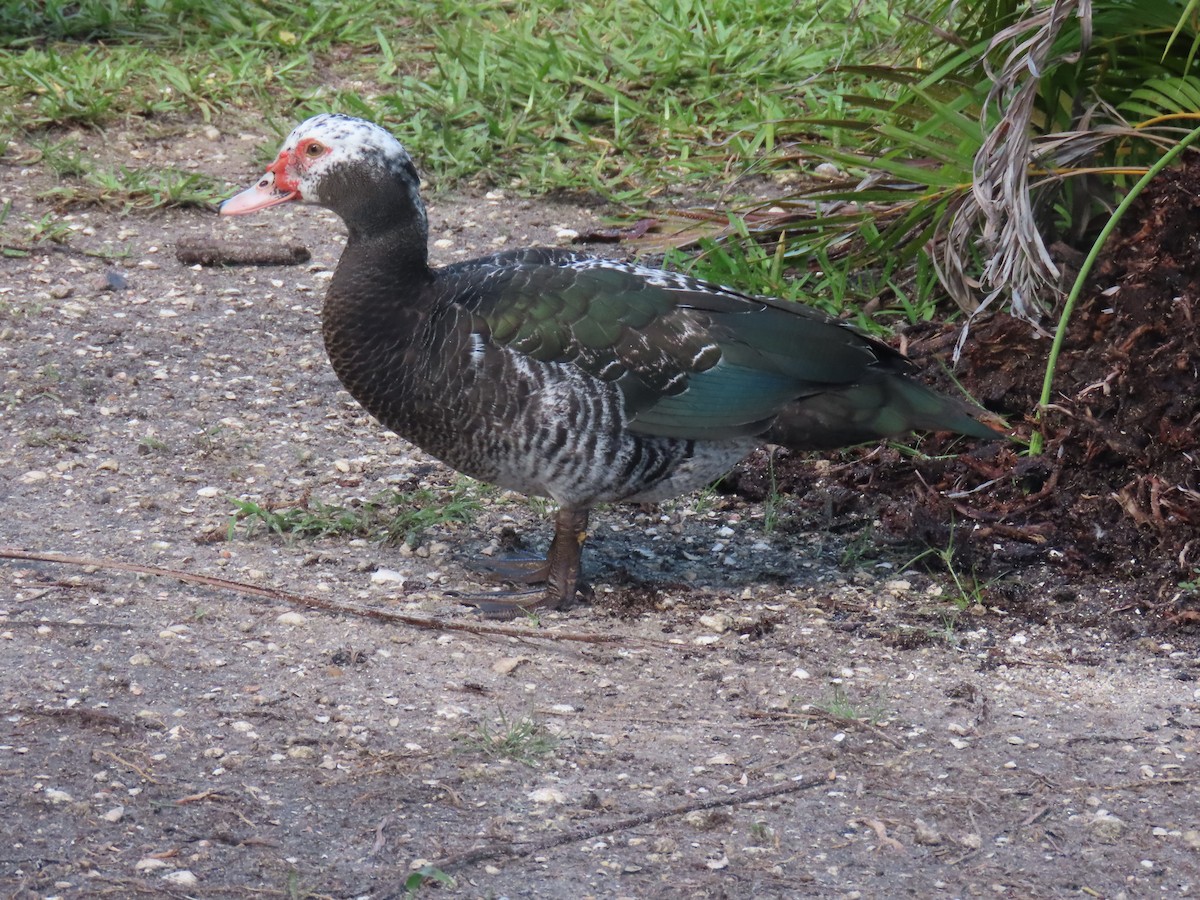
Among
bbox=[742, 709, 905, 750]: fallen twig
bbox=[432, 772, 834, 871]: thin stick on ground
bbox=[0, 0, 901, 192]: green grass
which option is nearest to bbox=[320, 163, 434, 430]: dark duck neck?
bbox=[742, 709, 905, 750]: fallen twig

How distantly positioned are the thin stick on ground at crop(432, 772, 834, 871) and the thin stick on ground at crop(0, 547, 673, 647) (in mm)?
830

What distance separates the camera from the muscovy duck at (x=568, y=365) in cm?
441

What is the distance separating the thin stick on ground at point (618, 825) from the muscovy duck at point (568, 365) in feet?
3.94

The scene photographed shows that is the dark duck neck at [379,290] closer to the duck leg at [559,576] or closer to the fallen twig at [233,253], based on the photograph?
the duck leg at [559,576]

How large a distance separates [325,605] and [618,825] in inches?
50.2

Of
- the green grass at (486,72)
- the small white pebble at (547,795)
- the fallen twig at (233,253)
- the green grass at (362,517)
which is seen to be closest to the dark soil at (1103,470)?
the green grass at (362,517)

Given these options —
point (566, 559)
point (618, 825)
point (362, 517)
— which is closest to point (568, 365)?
point (566, 559)

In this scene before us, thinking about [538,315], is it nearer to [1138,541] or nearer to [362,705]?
[362,705]

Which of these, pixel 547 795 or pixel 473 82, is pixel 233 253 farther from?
pixel 547 795

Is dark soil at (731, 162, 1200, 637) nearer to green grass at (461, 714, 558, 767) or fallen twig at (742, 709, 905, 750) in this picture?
fallen twig at (742, 709, 905, 750)

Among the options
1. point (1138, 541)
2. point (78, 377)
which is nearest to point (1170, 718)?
point (1138, 541)

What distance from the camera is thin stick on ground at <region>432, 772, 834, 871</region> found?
3.24 metres

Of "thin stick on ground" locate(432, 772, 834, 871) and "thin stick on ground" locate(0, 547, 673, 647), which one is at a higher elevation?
"thin stick on ground" locate(0, 547, 673, 647)

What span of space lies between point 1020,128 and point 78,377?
11.3 ft
